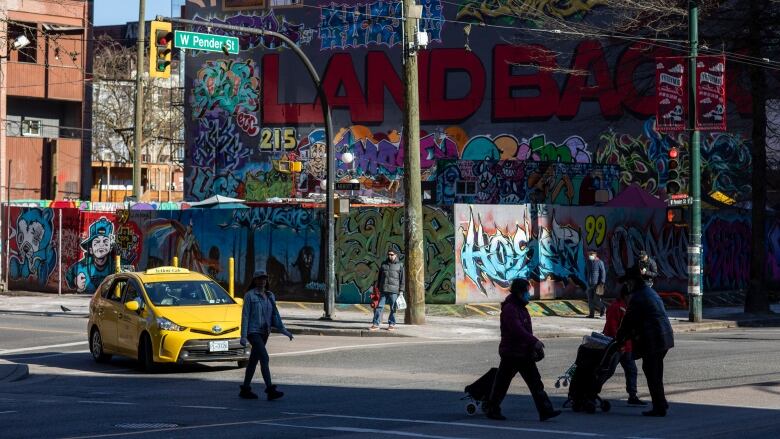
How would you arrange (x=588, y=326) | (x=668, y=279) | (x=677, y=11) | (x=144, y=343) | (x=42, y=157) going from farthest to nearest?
1. (x=42, y=157)
2. (x=668, y=279)
3. (x=677, y=11)
4. (x=588, y=326)
5. (x=144, y=343)

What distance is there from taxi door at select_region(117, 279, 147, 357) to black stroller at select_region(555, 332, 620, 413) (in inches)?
343

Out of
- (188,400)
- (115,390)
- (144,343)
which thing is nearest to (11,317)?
(144,343)

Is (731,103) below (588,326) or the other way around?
the other way around

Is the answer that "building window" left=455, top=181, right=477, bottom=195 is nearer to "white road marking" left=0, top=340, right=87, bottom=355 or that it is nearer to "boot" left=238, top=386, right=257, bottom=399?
"white road marking" left=0, top=340, right=87, bottom=355

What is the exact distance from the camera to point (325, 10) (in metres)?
51.7

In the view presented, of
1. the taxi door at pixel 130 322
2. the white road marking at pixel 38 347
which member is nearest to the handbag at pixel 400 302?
the white road marking at pixel 38 347

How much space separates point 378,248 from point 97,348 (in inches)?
485

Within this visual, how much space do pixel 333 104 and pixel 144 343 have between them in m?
32.2

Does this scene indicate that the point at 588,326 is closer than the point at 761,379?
No

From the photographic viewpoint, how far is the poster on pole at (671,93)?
29.9m

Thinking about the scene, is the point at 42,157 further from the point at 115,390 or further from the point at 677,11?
the point at 115,390

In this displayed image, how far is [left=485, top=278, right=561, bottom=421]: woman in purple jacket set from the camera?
13211 mm

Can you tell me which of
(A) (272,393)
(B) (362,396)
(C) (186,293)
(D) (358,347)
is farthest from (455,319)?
(A) (272,393)

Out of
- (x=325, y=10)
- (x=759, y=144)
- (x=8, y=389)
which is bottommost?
(x=8, y=389)
